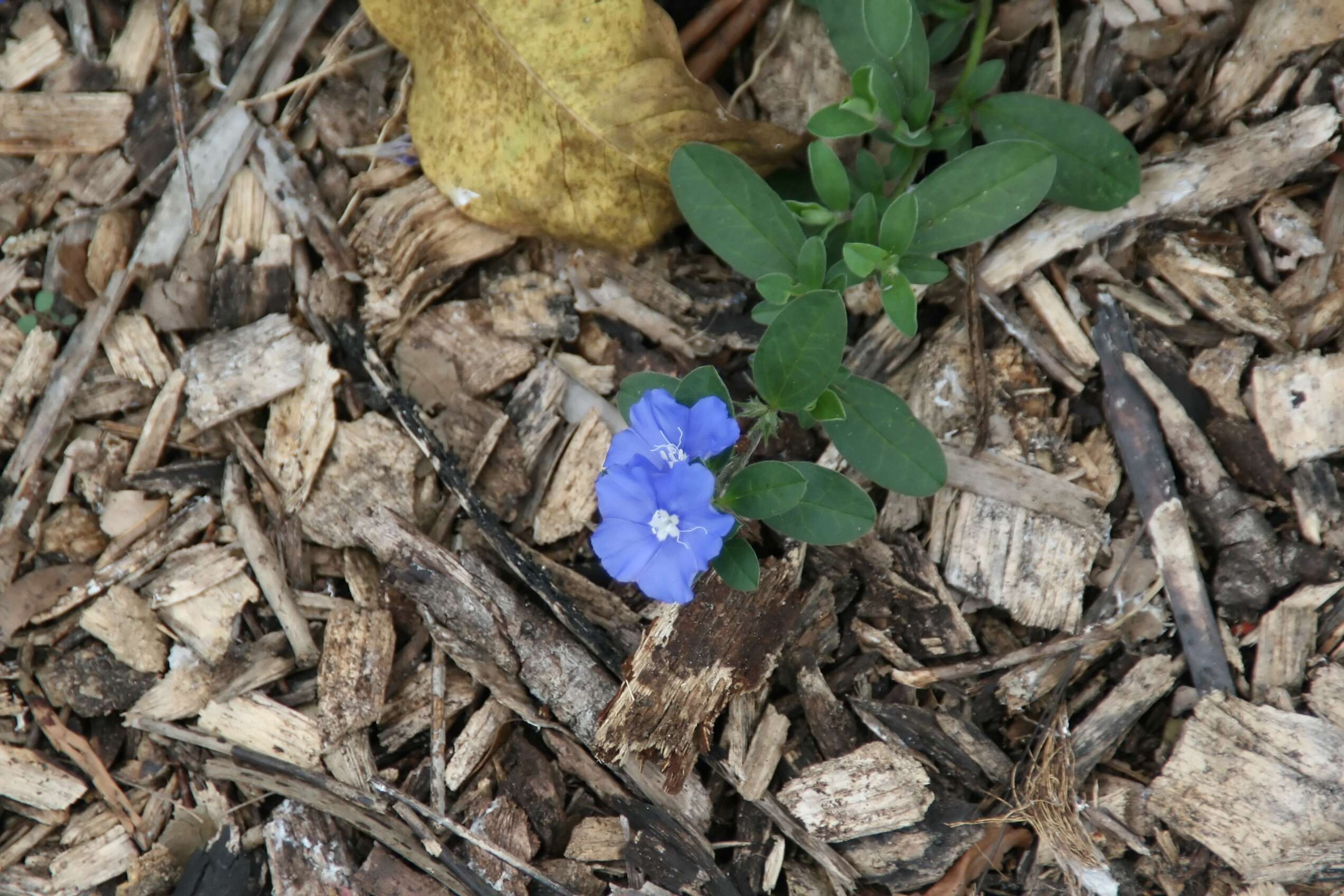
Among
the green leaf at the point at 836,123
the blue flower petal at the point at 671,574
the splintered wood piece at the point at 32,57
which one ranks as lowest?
the blue flower petal at the point at 671,574

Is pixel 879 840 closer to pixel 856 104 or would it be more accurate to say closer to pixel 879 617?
pixel 879 617

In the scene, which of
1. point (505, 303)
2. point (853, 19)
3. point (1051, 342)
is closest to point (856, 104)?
point (853, 19)

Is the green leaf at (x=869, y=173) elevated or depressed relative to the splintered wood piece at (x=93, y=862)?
elevated

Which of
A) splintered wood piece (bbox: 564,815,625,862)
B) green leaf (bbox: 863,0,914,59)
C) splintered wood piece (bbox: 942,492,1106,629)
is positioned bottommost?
splintered wood piece (bbox: 564,815,625,862)

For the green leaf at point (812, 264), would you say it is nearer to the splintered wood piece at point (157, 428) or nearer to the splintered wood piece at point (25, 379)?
the splintered wood piece at point (157, 428)

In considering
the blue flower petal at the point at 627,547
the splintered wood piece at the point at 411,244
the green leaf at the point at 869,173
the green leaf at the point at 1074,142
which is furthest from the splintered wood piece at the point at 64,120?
the green leaf at the point at 1074,142

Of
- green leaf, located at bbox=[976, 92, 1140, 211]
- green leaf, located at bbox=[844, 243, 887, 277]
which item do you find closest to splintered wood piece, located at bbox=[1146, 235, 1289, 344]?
green leaf, located at bbox=[976, 92, 1140, 211]

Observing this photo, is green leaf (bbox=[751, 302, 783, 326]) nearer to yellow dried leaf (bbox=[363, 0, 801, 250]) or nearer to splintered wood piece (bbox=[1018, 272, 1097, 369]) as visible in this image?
yellow dried leaf (bbox=[363, 0, 801, 250])
